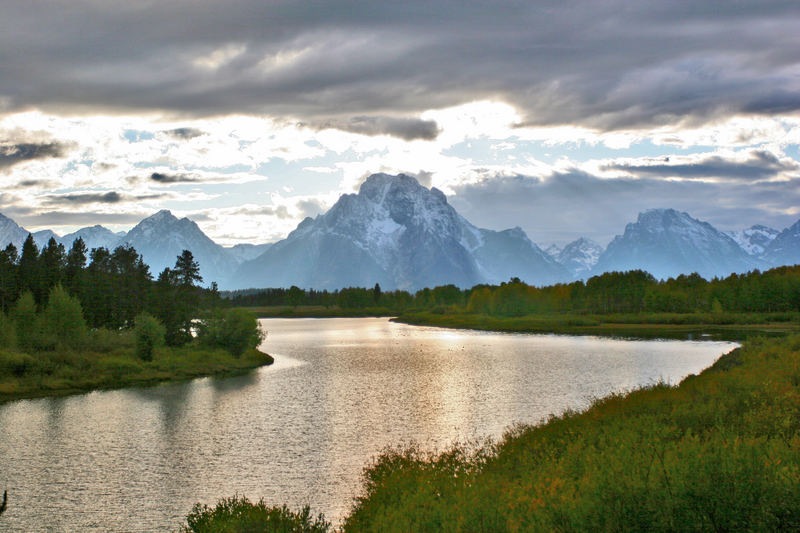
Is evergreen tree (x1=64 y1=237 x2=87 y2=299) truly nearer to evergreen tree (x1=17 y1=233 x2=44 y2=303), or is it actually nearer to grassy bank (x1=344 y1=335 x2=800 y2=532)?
evergreen tree (x1=17 y1=233 x2=44 y2=303)

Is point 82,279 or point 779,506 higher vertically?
point 82,279

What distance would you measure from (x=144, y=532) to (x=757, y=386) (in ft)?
102

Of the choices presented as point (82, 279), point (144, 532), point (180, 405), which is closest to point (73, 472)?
point (144, 532)

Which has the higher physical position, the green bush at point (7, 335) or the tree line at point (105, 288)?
the tree line at point (105, 288)

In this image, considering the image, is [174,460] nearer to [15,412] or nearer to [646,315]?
[15,412]

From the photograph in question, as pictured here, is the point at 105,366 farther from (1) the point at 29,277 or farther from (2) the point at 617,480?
(2) the point at 617,480

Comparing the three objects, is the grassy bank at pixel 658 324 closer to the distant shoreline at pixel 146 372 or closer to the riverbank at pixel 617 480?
the distant shoreline at pixel 146 372

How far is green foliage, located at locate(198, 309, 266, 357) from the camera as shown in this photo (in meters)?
97.0

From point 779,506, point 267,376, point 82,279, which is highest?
point 82,279

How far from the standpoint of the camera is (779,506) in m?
14.2

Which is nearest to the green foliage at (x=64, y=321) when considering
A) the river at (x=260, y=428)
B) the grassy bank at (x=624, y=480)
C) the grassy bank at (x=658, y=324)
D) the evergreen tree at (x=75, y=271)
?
the evergreen tree at (x=75, y=271)

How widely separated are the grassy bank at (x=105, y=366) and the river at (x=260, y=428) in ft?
17.6

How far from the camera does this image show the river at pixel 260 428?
30297 mm

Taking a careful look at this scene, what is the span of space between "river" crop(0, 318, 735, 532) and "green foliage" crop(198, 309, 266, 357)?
9.50 m
